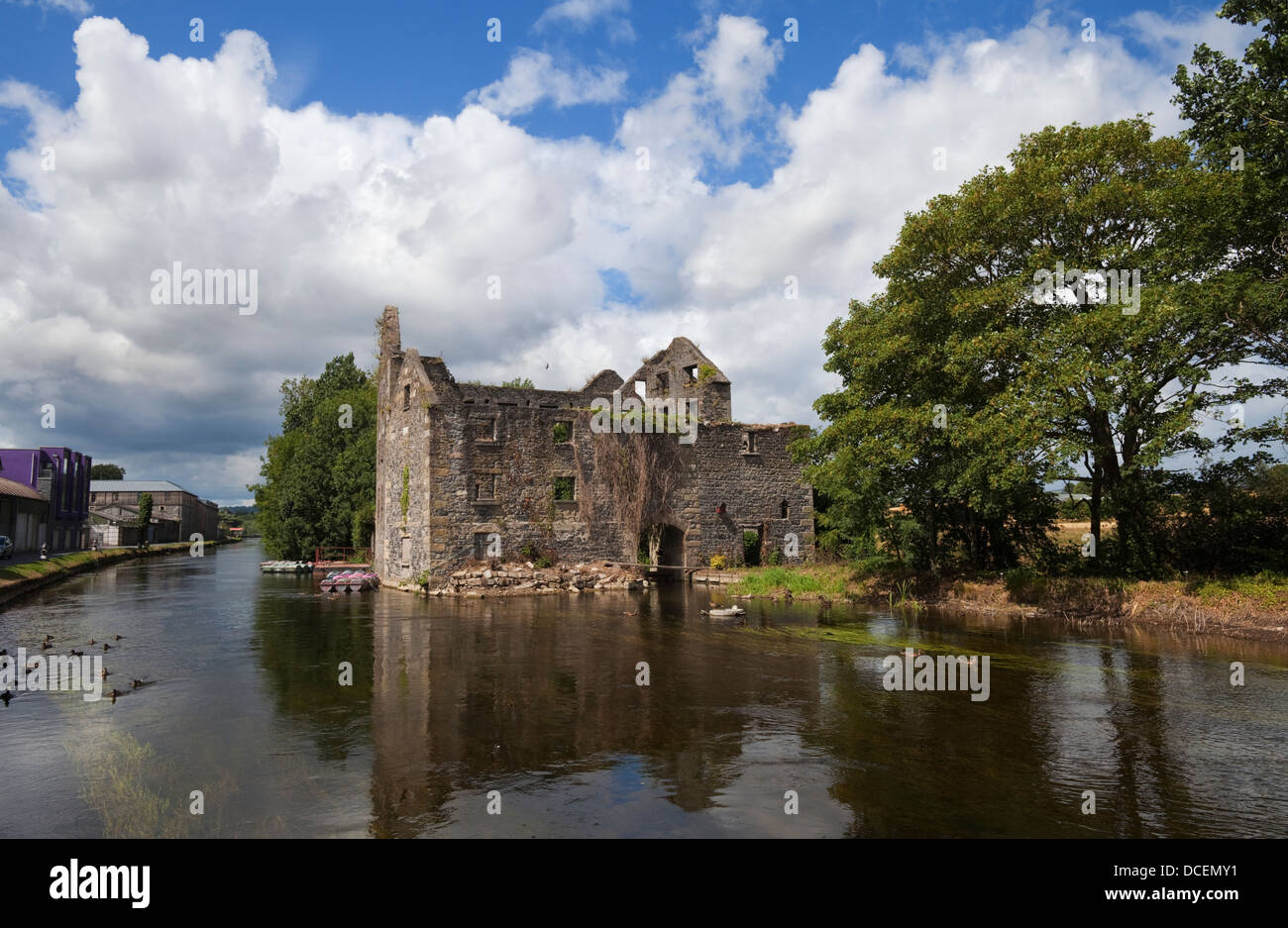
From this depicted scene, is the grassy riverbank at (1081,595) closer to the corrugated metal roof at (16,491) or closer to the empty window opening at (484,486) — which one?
the empty window opening at (484,486)

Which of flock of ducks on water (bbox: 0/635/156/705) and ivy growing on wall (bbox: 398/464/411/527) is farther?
ivy growing on wall (bbox: 398/464/411/527)

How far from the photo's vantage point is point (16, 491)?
48781 mm

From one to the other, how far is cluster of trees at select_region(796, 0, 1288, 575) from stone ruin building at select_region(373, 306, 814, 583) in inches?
371

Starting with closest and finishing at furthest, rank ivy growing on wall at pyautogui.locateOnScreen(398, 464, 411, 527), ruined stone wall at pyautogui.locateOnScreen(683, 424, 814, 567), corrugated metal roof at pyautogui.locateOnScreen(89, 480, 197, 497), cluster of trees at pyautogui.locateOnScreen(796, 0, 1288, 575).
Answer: cluster of trees at pyautogui.locateOnScreen(796, 0, 1288, 575) < ivy growing on wall at pyautogui.locateOnScreen(398, 464, 411, 527) < ruined stone wall at pyautogui.locateOnScreen(683, 424, 814, 567) < corrugated metal roof at pyautogui.locateOnScreen(89, 480, 197, 497)

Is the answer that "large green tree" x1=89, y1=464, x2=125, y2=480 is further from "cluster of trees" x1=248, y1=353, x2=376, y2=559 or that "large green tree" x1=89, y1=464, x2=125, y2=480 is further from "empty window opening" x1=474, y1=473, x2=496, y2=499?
"empty window opening" x1=474, y1=473, x2=496, y2=499

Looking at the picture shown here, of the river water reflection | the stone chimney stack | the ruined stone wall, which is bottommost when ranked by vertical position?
the river water reflection

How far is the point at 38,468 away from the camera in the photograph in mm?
59000

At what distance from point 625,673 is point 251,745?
22.4 ft

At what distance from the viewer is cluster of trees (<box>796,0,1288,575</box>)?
1825cm

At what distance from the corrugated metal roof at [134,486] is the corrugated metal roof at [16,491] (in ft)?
166

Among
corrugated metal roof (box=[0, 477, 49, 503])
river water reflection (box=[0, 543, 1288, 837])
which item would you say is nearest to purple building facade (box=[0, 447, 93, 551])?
corrugated metal roof (box=[0, 477, 49, 503])

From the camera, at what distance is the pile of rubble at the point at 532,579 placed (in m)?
30.9

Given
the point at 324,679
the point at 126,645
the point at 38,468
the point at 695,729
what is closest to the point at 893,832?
the point at 695,729
